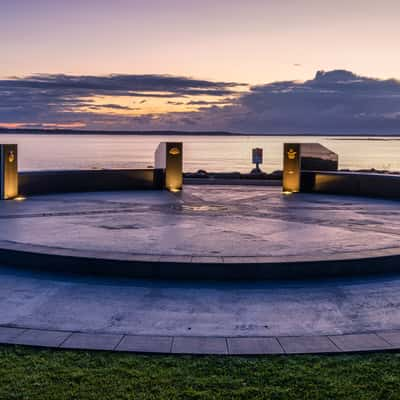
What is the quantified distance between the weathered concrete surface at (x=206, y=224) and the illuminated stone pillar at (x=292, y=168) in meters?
1.42

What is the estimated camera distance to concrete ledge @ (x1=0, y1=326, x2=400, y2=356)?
5.14m

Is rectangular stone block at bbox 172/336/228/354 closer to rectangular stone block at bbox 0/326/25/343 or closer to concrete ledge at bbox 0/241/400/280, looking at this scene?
rectangular stone block at bbox 0/326/25/343

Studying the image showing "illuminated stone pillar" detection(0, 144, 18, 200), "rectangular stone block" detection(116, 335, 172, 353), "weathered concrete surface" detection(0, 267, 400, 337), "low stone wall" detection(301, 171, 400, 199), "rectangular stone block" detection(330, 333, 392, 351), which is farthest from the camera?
"low stone wall" detection(301, 171, 400, 199)

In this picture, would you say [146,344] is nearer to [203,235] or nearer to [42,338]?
[42,338]

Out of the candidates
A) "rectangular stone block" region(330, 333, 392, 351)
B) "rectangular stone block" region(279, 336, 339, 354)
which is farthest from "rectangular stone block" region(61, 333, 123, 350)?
"rectangular stone block" region(330, 333, 392, 351)

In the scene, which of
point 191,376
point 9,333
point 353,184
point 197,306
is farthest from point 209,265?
point 353,184

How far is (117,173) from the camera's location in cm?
1978

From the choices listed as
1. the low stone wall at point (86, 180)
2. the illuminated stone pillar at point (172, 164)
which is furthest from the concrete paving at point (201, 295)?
the illuminated stone pillar at point (172, 164)

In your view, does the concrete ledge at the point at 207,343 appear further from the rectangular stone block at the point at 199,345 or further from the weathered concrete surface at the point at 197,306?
the weathered concrete surface at the point at 197,306

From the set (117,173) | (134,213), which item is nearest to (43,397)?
(134,213)

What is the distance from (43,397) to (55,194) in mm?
14627

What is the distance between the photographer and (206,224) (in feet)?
39.3

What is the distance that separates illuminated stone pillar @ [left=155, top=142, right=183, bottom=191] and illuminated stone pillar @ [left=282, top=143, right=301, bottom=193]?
149 inches

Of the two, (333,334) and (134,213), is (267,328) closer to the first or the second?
(333,334)
